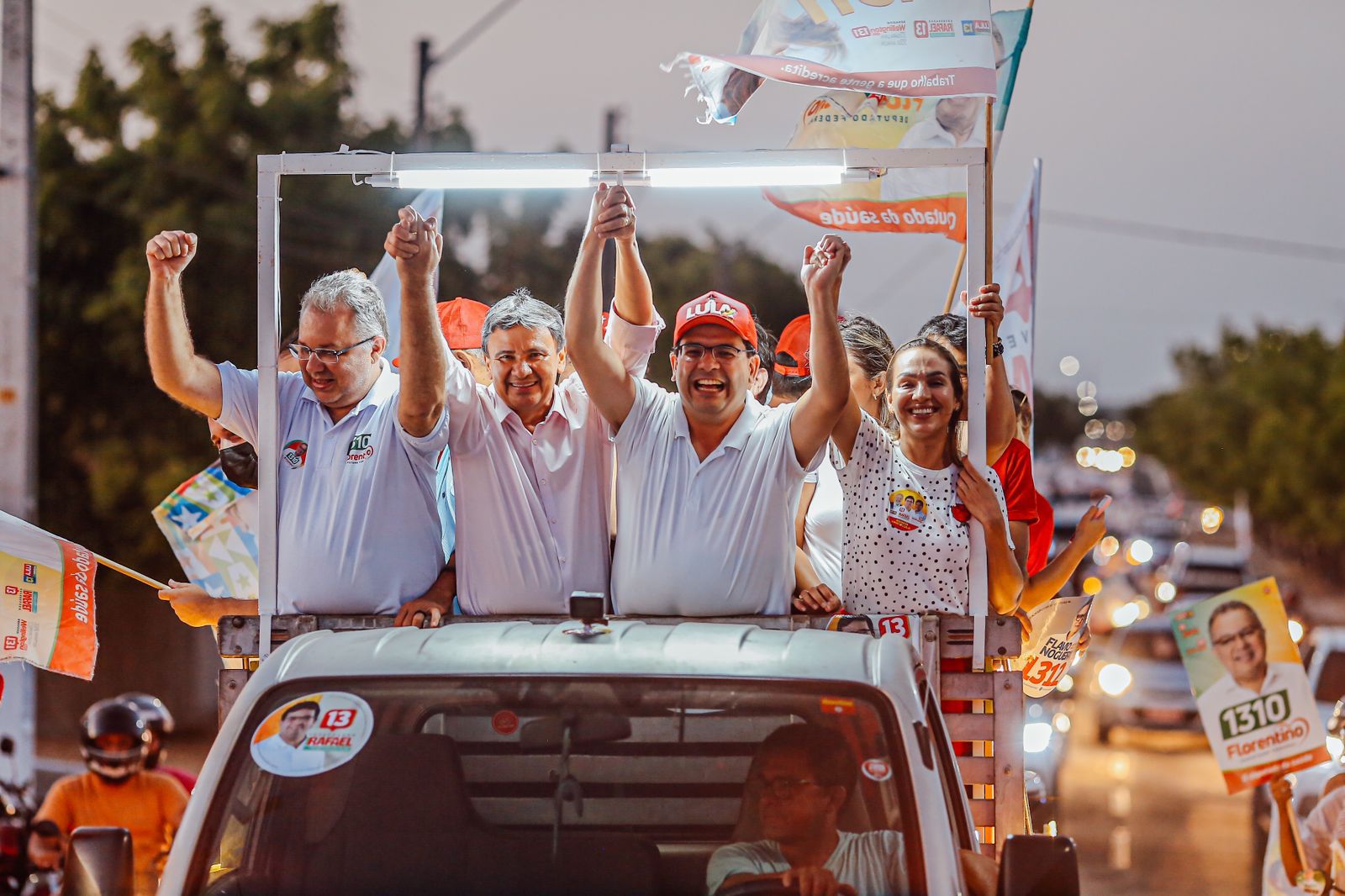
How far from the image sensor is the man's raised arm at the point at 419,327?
468 cm

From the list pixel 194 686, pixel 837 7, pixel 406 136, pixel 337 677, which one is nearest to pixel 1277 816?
pixel 837 7

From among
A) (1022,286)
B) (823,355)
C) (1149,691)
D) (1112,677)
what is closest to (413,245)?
(823,355)

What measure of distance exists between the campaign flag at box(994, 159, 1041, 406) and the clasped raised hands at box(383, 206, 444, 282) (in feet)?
11.1

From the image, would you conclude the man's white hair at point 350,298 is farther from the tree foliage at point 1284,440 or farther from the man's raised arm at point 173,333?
the tree foliage at point 1284,440

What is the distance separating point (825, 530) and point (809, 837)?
2.67m

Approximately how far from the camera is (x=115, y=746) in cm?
745

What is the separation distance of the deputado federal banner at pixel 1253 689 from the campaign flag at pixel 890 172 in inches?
92.2

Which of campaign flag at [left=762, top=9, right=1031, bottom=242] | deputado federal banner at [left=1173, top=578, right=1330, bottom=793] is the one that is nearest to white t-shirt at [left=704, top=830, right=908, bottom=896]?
campaign flag at [left=762, top=9, right=1031, bottom=242]

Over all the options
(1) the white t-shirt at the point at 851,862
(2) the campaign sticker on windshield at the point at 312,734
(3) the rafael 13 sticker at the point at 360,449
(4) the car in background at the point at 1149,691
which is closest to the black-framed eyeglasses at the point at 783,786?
(1) the white t-shirt at the point at 851,862

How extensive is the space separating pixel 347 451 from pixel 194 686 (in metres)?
13.8

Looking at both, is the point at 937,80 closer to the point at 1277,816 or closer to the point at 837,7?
the point at 837,7

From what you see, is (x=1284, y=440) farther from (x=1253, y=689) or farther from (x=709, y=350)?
(x=709, y=350)

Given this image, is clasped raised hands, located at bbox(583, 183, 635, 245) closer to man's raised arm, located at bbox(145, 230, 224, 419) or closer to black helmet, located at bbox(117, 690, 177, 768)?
man's raised arm, located at bbox(145, 230, 224, 419)

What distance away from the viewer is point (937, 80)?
5496mm
